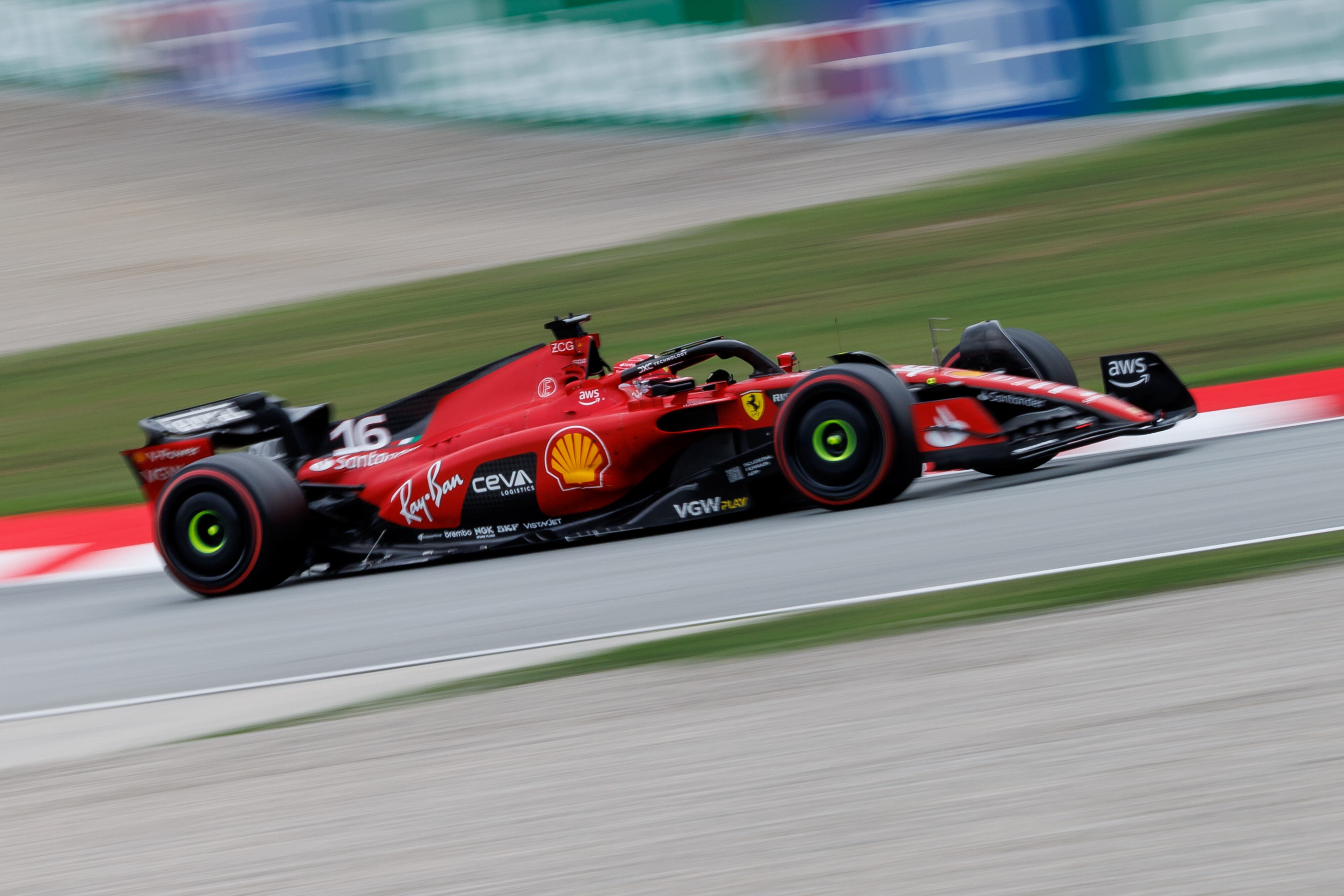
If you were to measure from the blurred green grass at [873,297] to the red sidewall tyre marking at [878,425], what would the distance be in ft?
13.5

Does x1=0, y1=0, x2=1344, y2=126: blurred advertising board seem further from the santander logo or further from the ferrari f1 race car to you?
the santander logo

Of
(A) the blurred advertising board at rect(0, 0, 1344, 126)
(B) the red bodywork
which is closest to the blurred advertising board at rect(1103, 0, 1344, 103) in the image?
(A) the blurred advertising board at rect(0, 0, 1344, 126)

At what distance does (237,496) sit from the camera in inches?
310

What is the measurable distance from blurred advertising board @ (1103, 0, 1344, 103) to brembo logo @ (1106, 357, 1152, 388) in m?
10.6

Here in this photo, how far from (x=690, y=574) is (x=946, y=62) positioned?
44.9 ft

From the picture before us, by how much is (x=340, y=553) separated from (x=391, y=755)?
387 centimetres

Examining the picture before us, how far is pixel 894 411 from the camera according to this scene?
6770mm

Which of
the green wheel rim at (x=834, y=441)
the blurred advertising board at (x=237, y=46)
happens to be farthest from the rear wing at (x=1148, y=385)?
the blurred advertising board at (x=237, y=46)

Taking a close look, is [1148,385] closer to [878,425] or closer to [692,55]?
[878,425]

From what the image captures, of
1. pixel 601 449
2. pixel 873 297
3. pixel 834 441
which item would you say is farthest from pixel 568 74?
pixel 834 441

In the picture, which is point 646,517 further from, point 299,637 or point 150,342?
point 150,342

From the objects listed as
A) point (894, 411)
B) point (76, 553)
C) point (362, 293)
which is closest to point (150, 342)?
point (362, 293)

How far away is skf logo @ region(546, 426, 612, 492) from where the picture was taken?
7559 mm

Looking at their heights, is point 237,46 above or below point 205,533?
above
